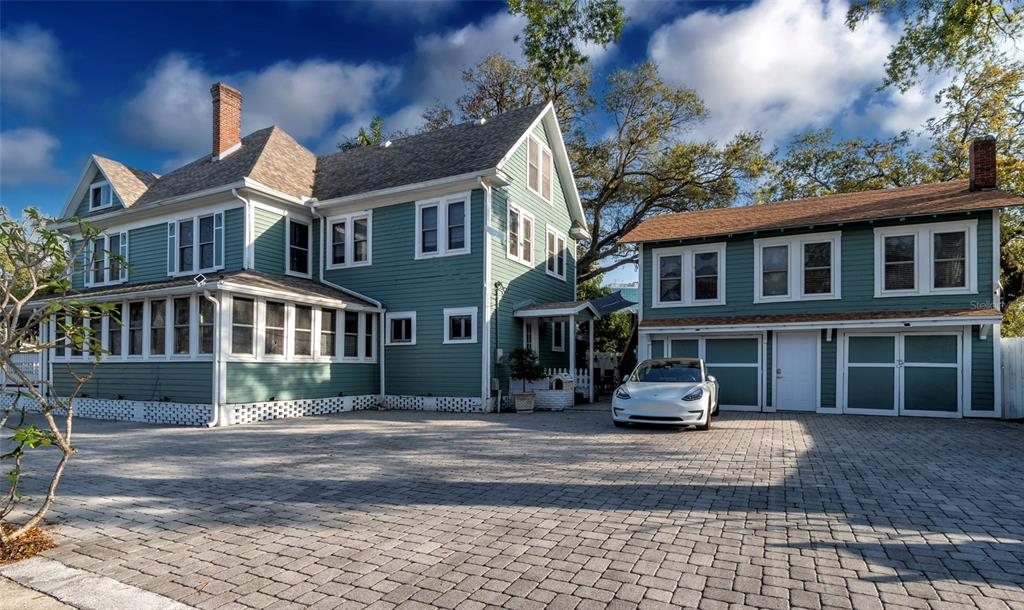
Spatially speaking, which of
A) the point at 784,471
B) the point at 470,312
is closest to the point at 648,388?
the point at 784,471

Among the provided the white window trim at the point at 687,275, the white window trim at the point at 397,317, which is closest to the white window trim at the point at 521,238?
the white window trim at the point at 397,317

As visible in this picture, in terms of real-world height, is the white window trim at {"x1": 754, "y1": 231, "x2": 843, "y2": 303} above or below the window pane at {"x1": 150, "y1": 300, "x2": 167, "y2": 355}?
above

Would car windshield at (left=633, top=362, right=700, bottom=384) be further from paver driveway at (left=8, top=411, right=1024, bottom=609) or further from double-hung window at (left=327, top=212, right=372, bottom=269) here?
double-hung window at (left=327, top=212, right=372, bottom=269)

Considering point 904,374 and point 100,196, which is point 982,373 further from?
point 100,196

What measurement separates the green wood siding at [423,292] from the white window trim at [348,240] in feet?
0.43

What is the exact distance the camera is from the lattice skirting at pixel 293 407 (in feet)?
45.0

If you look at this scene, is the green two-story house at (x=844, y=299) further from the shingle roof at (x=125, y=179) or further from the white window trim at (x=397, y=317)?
the shingle roof at (x=125, y=179)

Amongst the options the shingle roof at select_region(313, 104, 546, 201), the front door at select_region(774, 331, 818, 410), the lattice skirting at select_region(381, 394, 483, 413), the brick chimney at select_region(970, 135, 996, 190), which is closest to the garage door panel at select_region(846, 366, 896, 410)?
the front door at select_region(774, 331, 818, 410)

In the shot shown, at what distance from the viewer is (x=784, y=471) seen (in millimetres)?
7395

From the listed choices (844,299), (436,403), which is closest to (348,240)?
(436,403)

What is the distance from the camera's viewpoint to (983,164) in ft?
49.0

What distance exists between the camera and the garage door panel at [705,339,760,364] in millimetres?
16406

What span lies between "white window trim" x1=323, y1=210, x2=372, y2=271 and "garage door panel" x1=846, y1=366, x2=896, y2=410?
1396cm

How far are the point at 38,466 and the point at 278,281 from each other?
8030 millimetres
